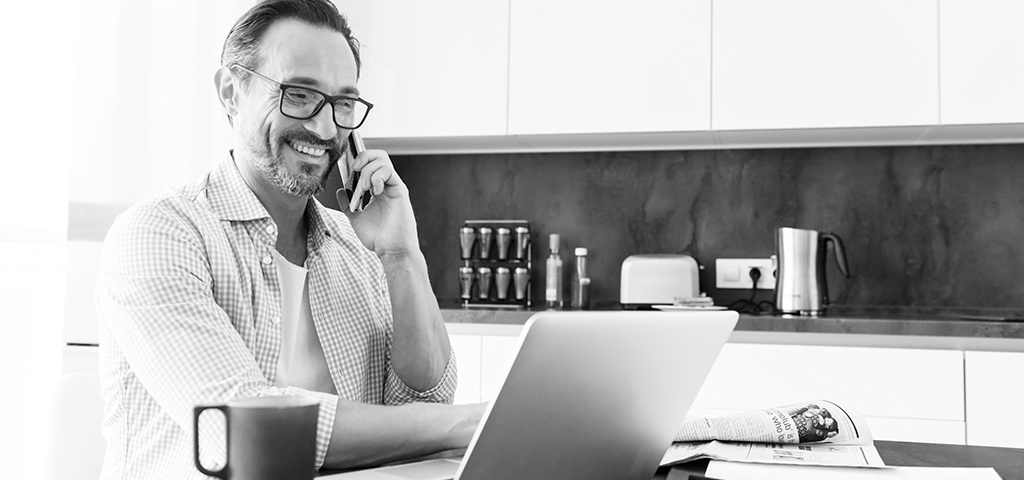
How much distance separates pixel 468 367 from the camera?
2.70 m

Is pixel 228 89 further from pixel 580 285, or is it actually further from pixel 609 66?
pixel 580 285

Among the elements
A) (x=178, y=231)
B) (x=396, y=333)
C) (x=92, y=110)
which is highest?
(x=92, y=110)

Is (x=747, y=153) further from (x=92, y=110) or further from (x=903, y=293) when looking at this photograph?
(x=92, y=110)

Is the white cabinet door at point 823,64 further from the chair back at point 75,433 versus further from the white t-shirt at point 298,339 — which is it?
the chair back at point 75,433

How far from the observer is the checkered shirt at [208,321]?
1025mm

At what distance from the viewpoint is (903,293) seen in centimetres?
302

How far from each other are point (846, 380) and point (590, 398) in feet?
6.16

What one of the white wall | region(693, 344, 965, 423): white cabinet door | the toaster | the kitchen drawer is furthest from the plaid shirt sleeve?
the toaster

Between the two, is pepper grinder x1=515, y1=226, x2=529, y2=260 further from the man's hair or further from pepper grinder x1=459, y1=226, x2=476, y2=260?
the man's hair

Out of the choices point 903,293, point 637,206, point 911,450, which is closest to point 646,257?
point 637,206

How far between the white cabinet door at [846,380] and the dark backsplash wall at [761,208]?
2.08 feet

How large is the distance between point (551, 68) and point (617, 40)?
0.75ft

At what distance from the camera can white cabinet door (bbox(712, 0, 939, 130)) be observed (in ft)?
8.89

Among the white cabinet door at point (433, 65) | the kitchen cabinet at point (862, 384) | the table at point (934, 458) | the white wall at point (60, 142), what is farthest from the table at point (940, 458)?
the white cabinet door at point (433, 65)
